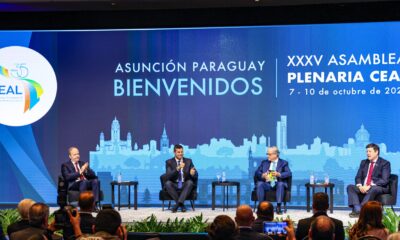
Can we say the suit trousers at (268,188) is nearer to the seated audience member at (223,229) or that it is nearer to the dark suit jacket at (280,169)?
the dark suit jacket at (280,169)

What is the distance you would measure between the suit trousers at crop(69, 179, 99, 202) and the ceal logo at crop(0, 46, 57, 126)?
64.5 inches

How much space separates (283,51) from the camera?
1084cm

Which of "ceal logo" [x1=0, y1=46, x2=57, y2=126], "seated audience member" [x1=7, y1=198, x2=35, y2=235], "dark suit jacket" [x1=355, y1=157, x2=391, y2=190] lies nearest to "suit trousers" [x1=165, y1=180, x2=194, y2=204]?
"dark suit jacket" [x1=355, y1=157, x2=391, y2=190]

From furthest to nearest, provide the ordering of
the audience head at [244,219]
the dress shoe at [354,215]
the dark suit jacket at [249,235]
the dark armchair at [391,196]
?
the dress shoe at [354,215]
the dark armchair at [391,196]
the audience head at [244,219]
the dark suit jacket at [249,235]

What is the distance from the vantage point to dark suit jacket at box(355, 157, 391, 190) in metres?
9.49

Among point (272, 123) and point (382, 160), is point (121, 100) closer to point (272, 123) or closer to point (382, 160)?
point (272, 123)

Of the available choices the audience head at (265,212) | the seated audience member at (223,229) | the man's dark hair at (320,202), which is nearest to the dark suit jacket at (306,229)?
the man's dark hair at (320,202)

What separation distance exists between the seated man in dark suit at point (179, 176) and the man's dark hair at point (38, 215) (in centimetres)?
536

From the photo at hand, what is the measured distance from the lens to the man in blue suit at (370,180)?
9.46 m

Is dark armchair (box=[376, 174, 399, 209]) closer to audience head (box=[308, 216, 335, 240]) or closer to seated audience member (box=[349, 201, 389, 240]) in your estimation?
seated audience member (box=[349, 201, 389, 240])

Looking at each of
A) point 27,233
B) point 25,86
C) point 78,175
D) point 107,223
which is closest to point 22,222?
point 27,233

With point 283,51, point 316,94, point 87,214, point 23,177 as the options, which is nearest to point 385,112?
point 316,94

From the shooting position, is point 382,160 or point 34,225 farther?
point 382,160

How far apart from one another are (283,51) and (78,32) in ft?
10.3
